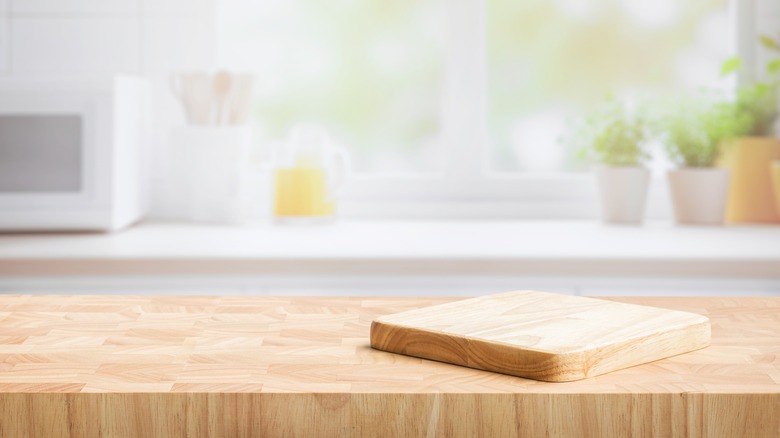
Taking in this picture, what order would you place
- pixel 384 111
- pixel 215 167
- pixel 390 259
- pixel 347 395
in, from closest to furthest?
pixel 347 395
pixel 390 259
pixel 215 167
pixel 384 111

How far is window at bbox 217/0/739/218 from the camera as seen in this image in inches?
103

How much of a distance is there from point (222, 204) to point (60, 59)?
22.4 inches

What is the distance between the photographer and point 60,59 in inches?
97.4

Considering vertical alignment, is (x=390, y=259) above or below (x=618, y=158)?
below

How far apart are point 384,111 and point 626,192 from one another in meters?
0.72

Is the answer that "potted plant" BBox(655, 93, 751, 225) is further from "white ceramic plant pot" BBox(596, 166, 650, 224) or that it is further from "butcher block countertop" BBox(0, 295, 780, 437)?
"butcher block countertop" BBox(0, 295, 780, 437)

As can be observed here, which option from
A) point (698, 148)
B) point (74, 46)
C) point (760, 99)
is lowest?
point (698, 148)

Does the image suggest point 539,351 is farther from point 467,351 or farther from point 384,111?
point 384,111

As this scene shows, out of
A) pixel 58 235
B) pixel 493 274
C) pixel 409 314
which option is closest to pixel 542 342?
pixel 409 314

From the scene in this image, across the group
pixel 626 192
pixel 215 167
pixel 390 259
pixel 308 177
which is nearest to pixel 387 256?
pixel 390 259

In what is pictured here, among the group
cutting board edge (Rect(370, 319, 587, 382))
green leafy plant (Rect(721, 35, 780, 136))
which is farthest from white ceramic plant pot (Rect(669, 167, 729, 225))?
cutting board edge (Rect(370, 319, 587, 382))

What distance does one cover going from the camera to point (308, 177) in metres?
2.34

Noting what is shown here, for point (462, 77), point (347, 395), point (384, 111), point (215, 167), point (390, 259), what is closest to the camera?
point (347, 395)

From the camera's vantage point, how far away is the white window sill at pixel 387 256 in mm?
1795
